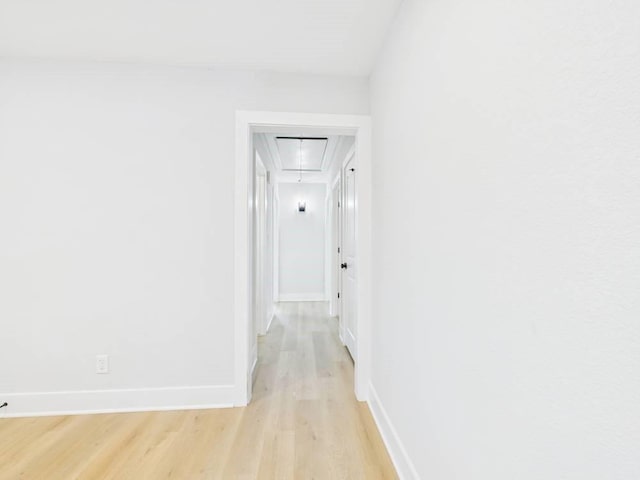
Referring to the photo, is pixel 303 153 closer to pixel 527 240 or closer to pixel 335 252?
pixel 335 252

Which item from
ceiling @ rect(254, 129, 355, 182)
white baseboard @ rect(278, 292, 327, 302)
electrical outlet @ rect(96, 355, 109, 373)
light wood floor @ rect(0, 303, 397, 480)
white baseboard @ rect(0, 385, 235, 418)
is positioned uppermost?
ceiling @ rect(254, 129, 355, 182)

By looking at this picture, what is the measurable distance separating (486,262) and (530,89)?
450 mm

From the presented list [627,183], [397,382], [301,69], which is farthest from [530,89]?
[301,69]

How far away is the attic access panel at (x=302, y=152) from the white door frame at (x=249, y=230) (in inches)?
61.9

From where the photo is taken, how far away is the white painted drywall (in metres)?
6.46

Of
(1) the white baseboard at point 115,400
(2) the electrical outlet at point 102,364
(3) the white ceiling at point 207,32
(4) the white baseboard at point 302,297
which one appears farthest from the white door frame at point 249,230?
(4) the white baseboard at point 302,297

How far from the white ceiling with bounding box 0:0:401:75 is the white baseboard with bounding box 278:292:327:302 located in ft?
15.4

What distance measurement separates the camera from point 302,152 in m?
4.66

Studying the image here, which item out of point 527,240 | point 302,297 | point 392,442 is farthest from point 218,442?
point 302,297

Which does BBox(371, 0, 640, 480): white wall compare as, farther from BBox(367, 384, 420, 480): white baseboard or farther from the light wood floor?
the light wood floor

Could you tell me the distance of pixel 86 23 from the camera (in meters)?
1.90

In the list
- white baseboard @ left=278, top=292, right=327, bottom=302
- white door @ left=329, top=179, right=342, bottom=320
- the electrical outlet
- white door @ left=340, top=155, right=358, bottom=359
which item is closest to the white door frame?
white door @ left=340, top=155, right=358, bottom=359

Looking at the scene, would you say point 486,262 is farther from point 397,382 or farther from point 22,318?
point 22,318

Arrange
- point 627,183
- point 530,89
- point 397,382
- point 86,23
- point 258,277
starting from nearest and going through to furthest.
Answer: point 627,183
point 530,89
point 397,382
point 86,23
point 258,277
